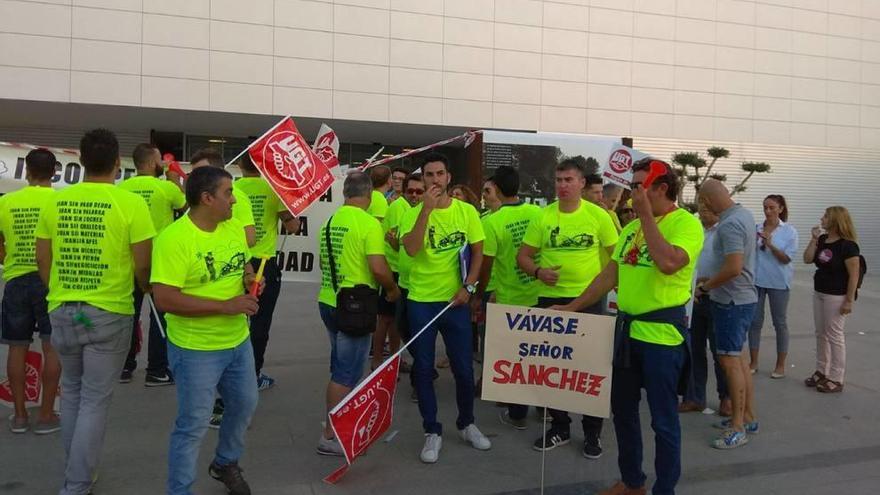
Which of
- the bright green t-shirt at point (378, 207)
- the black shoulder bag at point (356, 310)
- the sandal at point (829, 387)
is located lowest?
the sandal at point (829, 387)

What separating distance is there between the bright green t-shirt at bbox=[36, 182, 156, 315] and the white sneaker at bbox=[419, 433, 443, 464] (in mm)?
2053

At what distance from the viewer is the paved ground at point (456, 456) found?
389 cm

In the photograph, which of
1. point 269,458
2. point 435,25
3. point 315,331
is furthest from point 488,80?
point 269,458

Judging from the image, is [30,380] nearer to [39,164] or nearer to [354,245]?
[39,164]

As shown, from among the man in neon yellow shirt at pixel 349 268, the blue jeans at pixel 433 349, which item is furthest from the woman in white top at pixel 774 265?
A: the man in neon yellow shirt at pixel 349 268

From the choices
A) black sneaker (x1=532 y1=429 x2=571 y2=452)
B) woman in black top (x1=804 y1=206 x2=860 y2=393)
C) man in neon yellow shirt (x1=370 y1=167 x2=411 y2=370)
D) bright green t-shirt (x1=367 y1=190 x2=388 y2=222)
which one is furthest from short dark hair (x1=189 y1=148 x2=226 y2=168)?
woman in black top (x1=804 y1=206 x2=860 y2=393)

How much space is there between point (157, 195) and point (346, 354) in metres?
2.30

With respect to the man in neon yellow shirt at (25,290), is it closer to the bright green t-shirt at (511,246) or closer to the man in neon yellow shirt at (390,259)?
the man in neon yellow shirt at (390,259)

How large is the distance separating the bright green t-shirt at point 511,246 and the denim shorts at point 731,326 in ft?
4.36

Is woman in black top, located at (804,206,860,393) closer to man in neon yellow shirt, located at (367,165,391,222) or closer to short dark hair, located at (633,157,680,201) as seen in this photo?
short dark hair, located at (633,157,680,201)

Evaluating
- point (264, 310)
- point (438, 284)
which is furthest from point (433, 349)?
point (264, 310)

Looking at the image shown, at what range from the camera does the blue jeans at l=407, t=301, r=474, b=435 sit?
14.0 ft

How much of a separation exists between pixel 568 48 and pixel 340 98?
25.4 ft

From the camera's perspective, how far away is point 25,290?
175 inches
